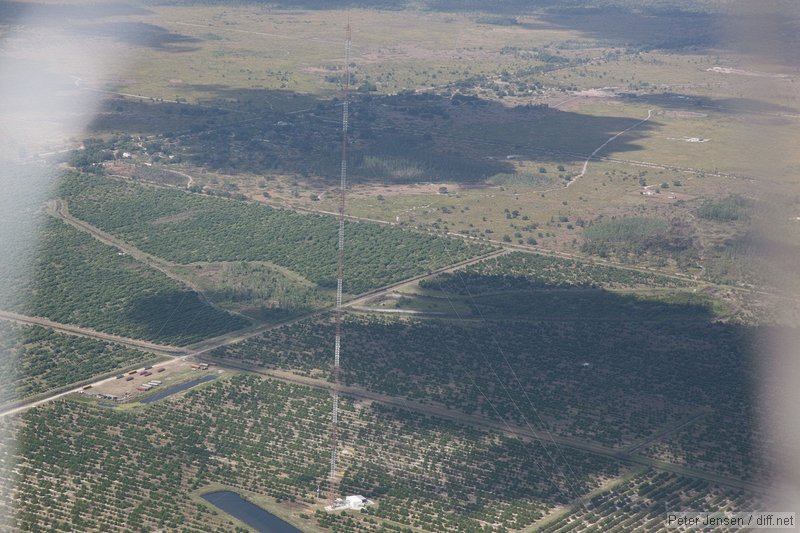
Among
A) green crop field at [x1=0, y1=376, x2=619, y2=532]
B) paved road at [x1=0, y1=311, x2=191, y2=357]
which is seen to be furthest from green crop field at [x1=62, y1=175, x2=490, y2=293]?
green crop field at [x1=0, y1=376, x2=619, y2=532]

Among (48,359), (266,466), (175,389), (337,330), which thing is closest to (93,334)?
(48,359)

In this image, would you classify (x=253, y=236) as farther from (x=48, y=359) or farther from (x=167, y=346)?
(x=48, y=359)

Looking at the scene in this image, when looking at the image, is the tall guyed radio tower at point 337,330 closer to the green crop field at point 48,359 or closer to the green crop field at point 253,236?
the green crop field at point 253,236

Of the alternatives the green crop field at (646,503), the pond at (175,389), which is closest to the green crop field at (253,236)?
the pond at (175,389)

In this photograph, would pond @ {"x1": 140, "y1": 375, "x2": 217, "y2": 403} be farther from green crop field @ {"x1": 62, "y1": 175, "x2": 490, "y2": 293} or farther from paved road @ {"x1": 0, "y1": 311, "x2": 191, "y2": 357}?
green crop field @ {"x1": 62, "y1": 175, "x2": 490, "y2": 293}

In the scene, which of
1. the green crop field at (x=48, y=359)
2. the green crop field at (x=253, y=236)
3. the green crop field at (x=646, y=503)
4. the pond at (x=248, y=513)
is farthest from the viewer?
the green crop field at (x=253, y=236)

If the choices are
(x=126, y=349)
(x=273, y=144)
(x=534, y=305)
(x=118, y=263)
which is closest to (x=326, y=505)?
(x=126, y=349)

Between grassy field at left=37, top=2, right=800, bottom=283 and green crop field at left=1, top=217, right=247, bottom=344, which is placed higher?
grassy field at left=37, top=2, right=800, bottom=283

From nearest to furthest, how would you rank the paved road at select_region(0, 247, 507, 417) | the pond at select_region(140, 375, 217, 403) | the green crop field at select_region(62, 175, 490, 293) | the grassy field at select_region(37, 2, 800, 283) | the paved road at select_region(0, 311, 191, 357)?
1. the pond at select_region(140, 375, 217, 403)
2. the paved road at select_region(0, 247, 507, 417)
3. the paved road at select_region(0, 311, 191, 357)
4. the green crop field at select_region(62, 175, 490, 293)
5. the grassy field at select_region(37, 2, 800, 283)
